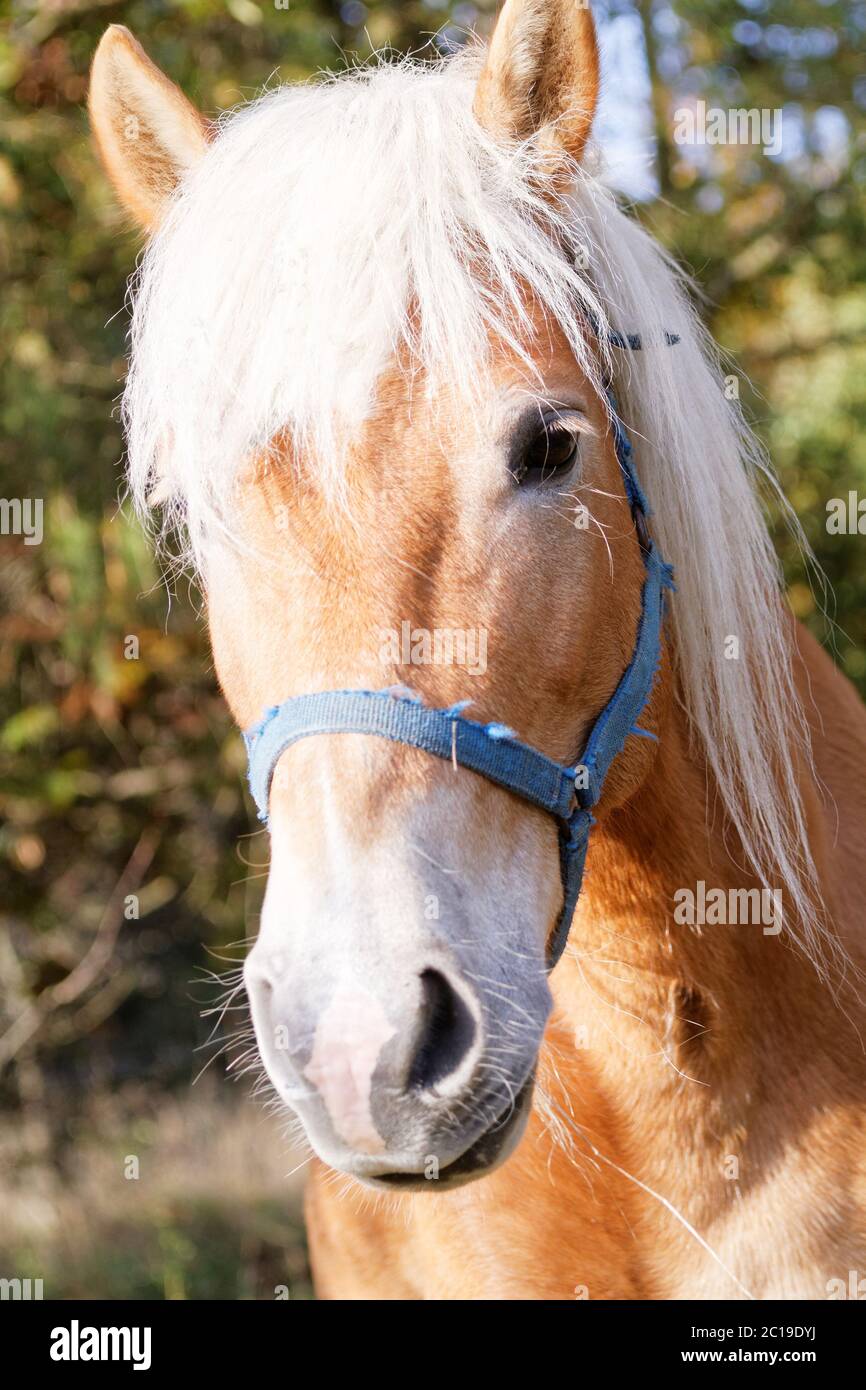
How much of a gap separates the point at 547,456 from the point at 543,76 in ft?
2.33

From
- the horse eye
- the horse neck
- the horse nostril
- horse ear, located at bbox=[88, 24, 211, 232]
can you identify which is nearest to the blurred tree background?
horse ear, located at bbox=[88, 24, 211, 232]

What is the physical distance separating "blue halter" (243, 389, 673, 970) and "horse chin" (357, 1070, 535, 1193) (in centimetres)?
23

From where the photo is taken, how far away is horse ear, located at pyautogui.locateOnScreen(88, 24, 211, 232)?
219 cm

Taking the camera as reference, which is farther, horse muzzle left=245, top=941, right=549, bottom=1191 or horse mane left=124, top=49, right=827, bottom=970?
horse mane left=124, top=49, right=827, bottom=970

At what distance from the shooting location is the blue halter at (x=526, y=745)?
160 cm

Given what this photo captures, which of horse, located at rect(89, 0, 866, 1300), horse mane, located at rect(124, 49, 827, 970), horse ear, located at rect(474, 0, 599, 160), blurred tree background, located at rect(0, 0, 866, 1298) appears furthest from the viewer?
blurred tree background, located at rect(0, 0, 866, 1298)

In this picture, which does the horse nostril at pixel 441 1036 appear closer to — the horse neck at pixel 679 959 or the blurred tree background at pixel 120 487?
the horse neck at pixel 679 959

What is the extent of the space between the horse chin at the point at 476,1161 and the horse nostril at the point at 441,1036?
0.41 feet

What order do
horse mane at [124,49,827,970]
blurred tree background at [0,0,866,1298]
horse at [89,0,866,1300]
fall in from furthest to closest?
blurred tree background at [0,0,866,1298]
horse mane at [124,49,827,970]
horse at [89,0,866,1300]

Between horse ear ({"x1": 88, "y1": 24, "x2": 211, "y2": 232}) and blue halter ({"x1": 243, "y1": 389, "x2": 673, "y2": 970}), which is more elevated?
horse ear ({"x1": 88, "y1": 24, "x2": 211, "y2": 232})

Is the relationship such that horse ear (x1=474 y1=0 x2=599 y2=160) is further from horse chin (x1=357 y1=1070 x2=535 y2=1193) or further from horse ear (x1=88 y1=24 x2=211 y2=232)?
horse chin (x1=357 y1=1070 x2=535 y2=1193)

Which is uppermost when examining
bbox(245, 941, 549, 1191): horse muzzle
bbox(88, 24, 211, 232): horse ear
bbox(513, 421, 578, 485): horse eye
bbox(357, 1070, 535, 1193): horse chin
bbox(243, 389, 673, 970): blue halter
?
bbox(88, 24, 211, 232): horse ear

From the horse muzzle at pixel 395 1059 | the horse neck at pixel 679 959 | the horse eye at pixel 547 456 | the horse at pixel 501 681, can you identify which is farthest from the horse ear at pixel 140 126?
the horse muzzle at pixel 395 1059

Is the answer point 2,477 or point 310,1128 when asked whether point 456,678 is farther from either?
point 2,477
